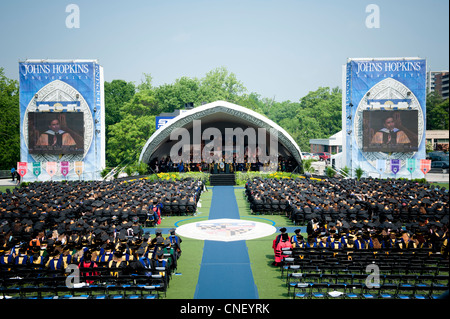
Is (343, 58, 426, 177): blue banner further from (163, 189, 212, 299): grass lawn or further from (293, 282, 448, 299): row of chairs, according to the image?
(293, 282, 448, 299): row of chairs

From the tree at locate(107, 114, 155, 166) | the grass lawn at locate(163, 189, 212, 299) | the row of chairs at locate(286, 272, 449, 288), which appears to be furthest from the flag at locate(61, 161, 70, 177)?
the row of chairs at locate(286, 272, 449, 288)

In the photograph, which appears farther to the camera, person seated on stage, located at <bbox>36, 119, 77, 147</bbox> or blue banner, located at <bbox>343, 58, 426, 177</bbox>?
person seated on stage, located at <bbox>36, 119, 77, 147</bbox>

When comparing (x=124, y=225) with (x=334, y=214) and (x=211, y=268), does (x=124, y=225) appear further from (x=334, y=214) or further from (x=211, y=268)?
(x=334, y=214)

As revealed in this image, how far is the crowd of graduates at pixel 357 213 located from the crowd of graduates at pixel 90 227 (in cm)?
435

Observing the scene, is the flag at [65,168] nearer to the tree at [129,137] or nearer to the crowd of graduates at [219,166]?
the crowd of graduates at [219,166]

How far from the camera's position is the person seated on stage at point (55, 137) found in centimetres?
3612

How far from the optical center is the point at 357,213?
18.9 metres

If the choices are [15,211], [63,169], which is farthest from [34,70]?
[15,211]

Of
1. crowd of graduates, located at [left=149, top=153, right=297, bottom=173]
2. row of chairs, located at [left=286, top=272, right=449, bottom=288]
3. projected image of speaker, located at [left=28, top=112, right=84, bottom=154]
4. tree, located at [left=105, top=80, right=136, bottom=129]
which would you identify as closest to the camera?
row of chairs, located at [left=286, top=272, right=449, bottom=288]

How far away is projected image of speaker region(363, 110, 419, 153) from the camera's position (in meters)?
35.6

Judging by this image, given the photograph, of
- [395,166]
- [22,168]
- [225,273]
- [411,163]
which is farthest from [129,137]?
[225,273]

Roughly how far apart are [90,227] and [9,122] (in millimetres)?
35030

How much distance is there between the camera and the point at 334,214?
62.4 feet

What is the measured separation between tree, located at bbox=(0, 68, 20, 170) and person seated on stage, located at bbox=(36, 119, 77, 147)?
9.29m
